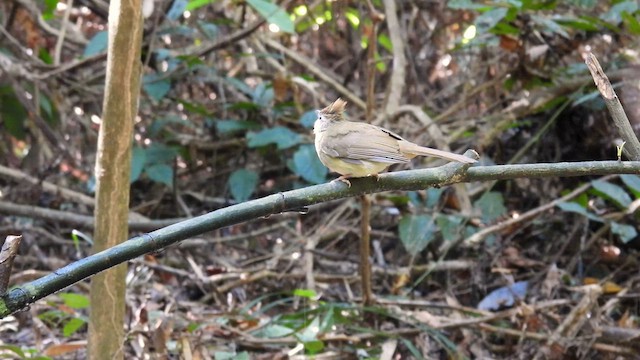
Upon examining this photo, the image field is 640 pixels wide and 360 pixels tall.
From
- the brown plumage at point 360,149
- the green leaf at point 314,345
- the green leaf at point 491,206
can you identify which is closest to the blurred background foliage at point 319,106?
the green leaf at point 491,206

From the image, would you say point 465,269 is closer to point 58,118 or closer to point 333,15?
point 333,15

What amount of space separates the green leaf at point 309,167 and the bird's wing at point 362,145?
1.95 metres

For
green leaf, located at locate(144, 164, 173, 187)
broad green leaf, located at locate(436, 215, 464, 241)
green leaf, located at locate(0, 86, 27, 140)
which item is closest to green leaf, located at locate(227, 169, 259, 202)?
green leaf, located at locate(144, 164, 173, 187)

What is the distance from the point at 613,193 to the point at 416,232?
1.04 metres

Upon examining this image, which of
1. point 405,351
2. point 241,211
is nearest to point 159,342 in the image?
point 405,351

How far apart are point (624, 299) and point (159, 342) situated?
2.34 meters

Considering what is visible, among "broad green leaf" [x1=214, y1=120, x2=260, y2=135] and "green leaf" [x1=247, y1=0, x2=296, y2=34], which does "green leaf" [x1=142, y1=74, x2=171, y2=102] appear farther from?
"green leaf" [x1=247, y1=0, x2=296, y2=34]

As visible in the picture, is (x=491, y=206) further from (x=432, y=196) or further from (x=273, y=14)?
(x=273, y=14)

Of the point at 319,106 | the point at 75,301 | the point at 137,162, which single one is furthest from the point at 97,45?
the point at 75,301

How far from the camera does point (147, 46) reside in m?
5.00

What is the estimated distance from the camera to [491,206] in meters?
4.47

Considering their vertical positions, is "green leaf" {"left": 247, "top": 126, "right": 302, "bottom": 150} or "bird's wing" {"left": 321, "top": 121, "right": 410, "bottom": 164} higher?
"green leaf" {"left": 247, "top": 126, "right": 302, "bottom": 150}

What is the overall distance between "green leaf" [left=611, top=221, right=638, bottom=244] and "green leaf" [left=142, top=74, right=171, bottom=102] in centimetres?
272

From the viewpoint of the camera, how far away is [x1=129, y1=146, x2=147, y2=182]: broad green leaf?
189 inches
